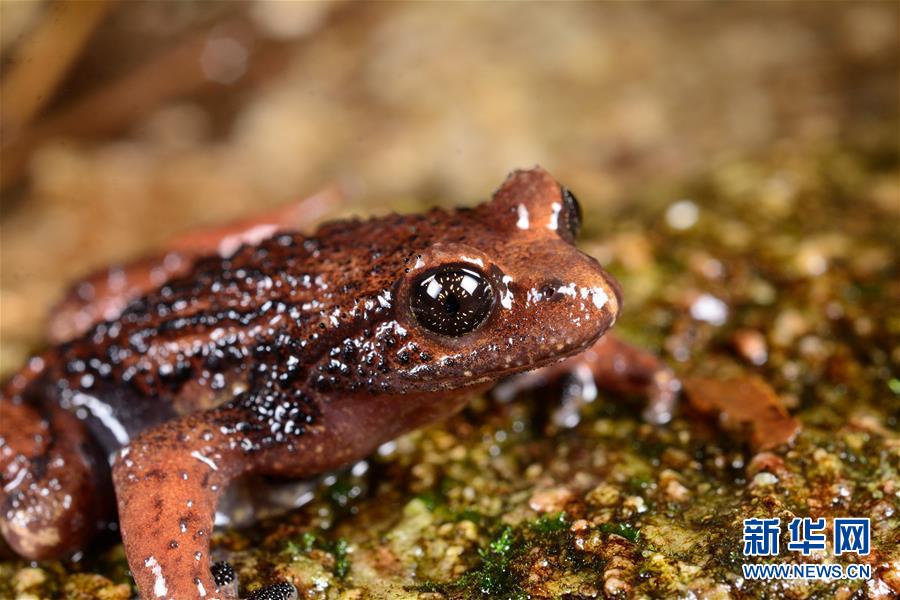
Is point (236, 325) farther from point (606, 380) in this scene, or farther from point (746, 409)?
point (746, 409)

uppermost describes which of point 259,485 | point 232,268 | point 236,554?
point 232,268

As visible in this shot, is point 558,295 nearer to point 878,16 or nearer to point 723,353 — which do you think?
point 723,353

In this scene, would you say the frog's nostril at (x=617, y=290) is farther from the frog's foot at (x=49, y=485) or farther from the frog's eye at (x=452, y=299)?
Answer: the frog's foot at (x=49, y=485)

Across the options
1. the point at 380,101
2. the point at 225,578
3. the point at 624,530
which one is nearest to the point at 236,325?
the point at 225,578

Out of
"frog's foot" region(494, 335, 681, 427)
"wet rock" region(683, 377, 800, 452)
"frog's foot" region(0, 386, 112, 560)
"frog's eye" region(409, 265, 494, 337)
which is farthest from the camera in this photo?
"frog's foot" region(494, 335, 681, 427)

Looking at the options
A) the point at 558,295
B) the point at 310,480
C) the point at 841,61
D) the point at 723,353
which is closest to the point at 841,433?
the point at 723,353

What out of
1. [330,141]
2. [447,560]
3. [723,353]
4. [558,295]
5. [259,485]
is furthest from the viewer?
[330,141]

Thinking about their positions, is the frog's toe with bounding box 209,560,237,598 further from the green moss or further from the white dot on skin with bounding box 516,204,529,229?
the white dot on skin with bounding box 516,204,529,229

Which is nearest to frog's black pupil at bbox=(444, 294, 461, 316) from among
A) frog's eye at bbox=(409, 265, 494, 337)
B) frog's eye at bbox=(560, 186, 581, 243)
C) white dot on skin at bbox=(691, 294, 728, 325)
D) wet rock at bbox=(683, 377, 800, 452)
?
frog's eye at bbox=(409, 265, 494, 337)
